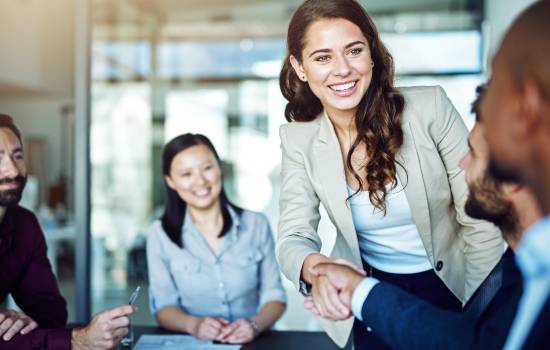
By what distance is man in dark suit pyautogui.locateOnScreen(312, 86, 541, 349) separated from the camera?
107 cm

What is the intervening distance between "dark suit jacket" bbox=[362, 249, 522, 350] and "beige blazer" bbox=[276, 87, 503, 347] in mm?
587

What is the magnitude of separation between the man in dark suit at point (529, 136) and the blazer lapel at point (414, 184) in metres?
0.97

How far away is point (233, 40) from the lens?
780 cm

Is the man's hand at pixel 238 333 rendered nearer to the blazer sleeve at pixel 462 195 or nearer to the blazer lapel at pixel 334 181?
the blazer lapel at pixel 334 181

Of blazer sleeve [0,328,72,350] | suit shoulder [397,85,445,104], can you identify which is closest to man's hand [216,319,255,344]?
blazer sleeve [0,328,72,350]

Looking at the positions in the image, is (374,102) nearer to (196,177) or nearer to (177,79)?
(196,177)

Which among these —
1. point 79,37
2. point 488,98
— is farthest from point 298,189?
point 79,37

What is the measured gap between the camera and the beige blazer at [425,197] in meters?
1.89

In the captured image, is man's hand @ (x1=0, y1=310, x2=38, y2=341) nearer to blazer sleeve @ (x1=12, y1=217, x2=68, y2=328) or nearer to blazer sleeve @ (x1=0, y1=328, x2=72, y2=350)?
blazer sleeve @ (x1=0, y1=328, x2=72, y2=350)

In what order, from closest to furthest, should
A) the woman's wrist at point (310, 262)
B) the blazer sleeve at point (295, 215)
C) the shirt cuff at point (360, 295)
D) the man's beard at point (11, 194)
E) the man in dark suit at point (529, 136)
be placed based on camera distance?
the man in dark suit at point (529, 136), the shirt cuff at point (360, 295), the woman's wrist at point (310, 262), the blazer sleeve at point (295, 215), the man's beard at point (11, 194)

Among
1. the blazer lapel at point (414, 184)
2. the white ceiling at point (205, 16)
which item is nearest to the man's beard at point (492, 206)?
the blazer lapel at point (414, 184)

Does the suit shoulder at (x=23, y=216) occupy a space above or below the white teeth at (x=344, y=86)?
below

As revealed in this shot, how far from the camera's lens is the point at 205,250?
103 inches

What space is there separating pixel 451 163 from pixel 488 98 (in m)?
0.99
